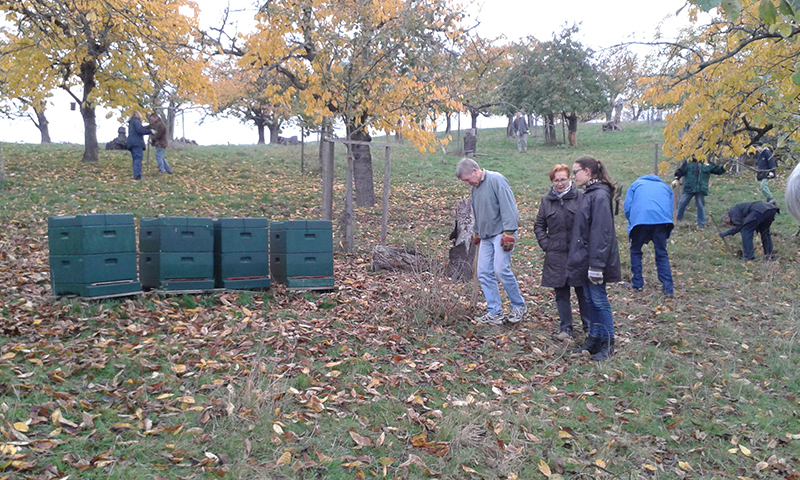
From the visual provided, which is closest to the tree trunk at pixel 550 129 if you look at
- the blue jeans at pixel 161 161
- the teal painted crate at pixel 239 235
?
the blue jeans at pixel 161 161

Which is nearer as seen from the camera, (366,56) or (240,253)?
(240,253)

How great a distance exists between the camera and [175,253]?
6.68m

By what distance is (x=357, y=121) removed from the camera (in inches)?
386

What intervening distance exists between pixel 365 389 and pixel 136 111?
1302 centimetres

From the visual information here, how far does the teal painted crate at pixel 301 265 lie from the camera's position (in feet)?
24.0

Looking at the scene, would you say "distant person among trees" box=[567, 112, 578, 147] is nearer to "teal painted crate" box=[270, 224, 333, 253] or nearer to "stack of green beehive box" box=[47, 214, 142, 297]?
"teal painted crate" box=[270, 224, 333, 253]

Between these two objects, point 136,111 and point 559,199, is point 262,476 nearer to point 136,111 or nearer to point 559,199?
point 559,199

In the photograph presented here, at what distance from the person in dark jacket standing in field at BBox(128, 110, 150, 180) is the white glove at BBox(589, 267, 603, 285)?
1224cm

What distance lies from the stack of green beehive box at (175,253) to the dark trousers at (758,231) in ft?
30.1

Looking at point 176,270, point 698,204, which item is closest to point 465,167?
point 176,270

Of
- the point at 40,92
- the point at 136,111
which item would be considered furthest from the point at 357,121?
the point at 40,92

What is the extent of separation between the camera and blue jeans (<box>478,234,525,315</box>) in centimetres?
641

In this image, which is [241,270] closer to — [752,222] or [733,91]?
[733,91]

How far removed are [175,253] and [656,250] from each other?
6510 millimetres
